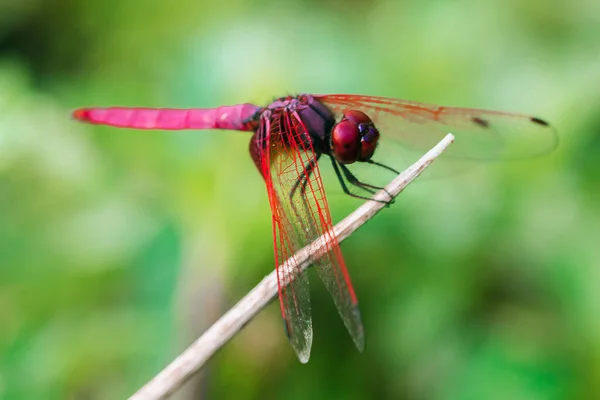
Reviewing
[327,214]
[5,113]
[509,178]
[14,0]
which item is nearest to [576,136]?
[509,178]

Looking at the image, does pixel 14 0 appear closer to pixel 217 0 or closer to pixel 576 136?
pixel 217 0

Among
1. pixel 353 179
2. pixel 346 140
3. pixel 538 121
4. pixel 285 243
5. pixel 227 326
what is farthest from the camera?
pixel 538 121

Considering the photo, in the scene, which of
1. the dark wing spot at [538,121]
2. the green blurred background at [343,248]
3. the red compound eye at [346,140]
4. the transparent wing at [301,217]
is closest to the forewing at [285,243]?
the transparent wing at [301,217]

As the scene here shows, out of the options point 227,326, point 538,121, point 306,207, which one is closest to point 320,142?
point 306,207

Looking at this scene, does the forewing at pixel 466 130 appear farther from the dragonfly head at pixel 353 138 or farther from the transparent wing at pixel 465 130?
the dragonfly head at pixel 353 138

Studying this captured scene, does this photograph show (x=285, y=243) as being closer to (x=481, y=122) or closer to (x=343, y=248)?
(x=343, y=248)

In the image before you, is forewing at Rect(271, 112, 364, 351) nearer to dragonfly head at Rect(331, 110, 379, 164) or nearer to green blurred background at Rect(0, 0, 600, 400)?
dragonfly head at Rect(331, 110, 379, 164)

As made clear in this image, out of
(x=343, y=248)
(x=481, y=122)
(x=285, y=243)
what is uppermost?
(x=481, y=122)
